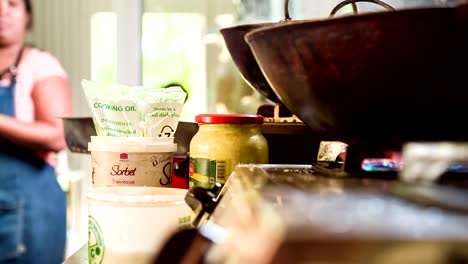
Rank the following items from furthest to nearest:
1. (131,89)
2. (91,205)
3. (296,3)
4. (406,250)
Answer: (296,3), (131,89), (91,205), (406,250)

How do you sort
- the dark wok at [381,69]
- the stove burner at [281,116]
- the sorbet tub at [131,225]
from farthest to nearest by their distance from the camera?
the stove burner at [281,116] → the sorbet tub at [131,225] → the dark wok at [381,69]

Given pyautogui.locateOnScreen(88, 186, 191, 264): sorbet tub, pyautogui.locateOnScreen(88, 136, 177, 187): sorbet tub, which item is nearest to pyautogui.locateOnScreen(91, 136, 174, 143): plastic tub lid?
pyautogui.locateOnScreen(88, 136, 177, 187): sorbet tub

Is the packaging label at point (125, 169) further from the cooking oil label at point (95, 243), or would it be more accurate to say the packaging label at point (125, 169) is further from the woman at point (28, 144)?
the woman at point (28, 144)

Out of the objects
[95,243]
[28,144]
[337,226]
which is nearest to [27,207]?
[28,144]

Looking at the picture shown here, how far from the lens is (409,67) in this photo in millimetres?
469

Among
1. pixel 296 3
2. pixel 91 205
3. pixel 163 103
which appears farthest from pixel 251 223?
pixel 296 3

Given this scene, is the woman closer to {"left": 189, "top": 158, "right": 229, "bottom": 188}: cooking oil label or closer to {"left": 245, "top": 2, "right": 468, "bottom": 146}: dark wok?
{"left": 189, "top": 158, "right": 229, "bottom": 188}: cooking oil label

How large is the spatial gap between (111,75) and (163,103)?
162 cm

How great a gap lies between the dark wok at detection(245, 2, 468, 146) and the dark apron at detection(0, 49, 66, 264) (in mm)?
1917

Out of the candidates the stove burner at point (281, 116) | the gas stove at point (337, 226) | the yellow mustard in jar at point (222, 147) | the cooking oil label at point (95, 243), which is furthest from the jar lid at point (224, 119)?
the gas stove at point (337, 226)

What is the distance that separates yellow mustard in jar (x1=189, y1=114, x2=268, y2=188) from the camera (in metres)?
0.83

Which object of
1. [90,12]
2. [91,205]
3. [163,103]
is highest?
[90,12]

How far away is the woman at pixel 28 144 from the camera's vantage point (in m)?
2.27

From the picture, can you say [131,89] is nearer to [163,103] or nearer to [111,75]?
[163,103]
